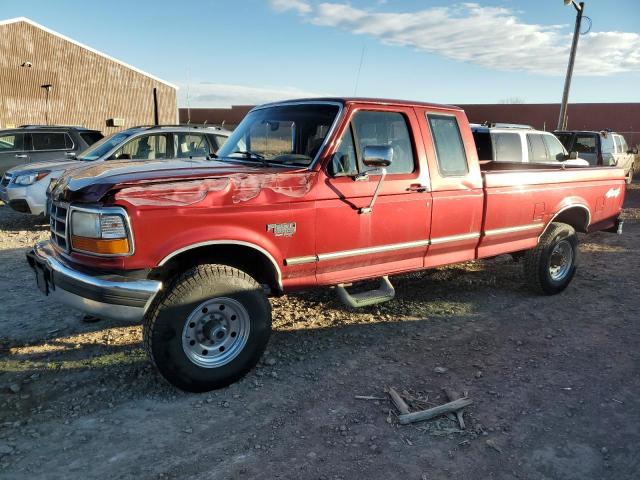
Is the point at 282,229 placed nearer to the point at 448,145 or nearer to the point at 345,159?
the point at 345,159

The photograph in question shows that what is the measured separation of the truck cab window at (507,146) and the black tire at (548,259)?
4234 millimetres

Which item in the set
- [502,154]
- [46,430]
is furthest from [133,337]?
[502,154]

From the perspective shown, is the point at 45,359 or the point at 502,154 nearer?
the point at 45,359

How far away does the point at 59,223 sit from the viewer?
3.52m

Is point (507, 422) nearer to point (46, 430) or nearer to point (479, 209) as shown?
point (479, 209)

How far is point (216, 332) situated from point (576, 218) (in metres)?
4.68

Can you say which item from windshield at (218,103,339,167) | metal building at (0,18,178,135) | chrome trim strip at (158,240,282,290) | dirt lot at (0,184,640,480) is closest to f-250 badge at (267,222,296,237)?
chrome trim strip at (158,240,282,290)

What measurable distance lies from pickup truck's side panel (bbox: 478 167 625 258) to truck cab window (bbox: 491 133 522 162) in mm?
3771

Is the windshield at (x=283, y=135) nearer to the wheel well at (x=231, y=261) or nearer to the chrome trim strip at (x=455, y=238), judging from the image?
the wheel well at (x=231, y=261)

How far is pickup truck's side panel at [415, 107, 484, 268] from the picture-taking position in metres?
4.46

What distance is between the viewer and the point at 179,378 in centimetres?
331

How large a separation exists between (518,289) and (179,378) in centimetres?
440

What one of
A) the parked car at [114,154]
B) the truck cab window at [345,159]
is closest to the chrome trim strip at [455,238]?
the truck cab window at [345,159]

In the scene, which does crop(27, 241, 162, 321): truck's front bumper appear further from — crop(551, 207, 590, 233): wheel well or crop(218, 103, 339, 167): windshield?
crop(551, 207, 590, 233): wheel well
